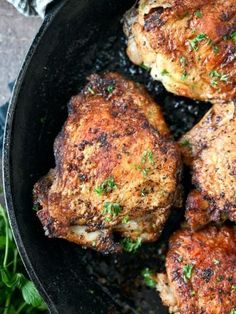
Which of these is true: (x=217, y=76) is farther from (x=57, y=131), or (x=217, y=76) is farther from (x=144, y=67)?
(x=57, y=131)

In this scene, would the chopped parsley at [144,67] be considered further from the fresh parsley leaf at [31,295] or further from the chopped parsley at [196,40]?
the fresh parsley leaf at [31,295]

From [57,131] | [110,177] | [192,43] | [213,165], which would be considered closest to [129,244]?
[110,177]

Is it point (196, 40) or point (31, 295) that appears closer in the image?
point (196, 40)

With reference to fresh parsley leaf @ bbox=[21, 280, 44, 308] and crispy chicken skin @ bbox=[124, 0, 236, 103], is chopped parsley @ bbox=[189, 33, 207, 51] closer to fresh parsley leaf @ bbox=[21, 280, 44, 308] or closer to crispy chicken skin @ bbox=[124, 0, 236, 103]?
crispy chicken skin @ bbox=[124, 0, 236, 103]

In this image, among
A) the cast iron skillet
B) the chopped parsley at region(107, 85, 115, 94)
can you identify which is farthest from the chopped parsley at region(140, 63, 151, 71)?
the chopped parsley at region(107, 85, 115, 94)

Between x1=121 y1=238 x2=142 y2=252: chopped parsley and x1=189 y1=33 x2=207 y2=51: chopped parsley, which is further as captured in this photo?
x1=121 y1=238 x2=142 y2=252: chopped parsley
